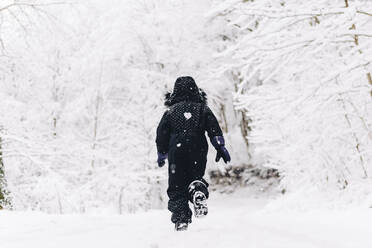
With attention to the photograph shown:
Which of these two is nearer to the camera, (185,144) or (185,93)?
(185,144)

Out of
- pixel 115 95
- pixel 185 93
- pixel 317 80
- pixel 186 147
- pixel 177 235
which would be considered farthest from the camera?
pixel 115 95

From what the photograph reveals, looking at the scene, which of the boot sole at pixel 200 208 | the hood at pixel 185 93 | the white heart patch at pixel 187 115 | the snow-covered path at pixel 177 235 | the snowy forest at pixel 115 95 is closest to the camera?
the snow-covered path at pixel 177 235

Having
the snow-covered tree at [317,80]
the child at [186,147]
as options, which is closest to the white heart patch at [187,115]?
the child at [186,147]

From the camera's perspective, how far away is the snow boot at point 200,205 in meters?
3.96

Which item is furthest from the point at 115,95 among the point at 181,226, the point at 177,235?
the point at 177,235

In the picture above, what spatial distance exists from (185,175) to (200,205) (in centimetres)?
47

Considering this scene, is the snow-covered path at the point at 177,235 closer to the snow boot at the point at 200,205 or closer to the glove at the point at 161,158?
the snow boot at the point at 200,205

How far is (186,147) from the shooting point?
428 cm

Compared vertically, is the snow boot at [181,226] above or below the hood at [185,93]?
below

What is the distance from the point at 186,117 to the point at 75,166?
9.14m

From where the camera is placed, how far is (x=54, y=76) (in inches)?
535

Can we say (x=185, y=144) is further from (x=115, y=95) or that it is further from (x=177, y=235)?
(x=115, y=95)

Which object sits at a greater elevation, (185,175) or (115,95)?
(115,95)

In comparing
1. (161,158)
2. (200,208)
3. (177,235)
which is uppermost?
(161,158)
